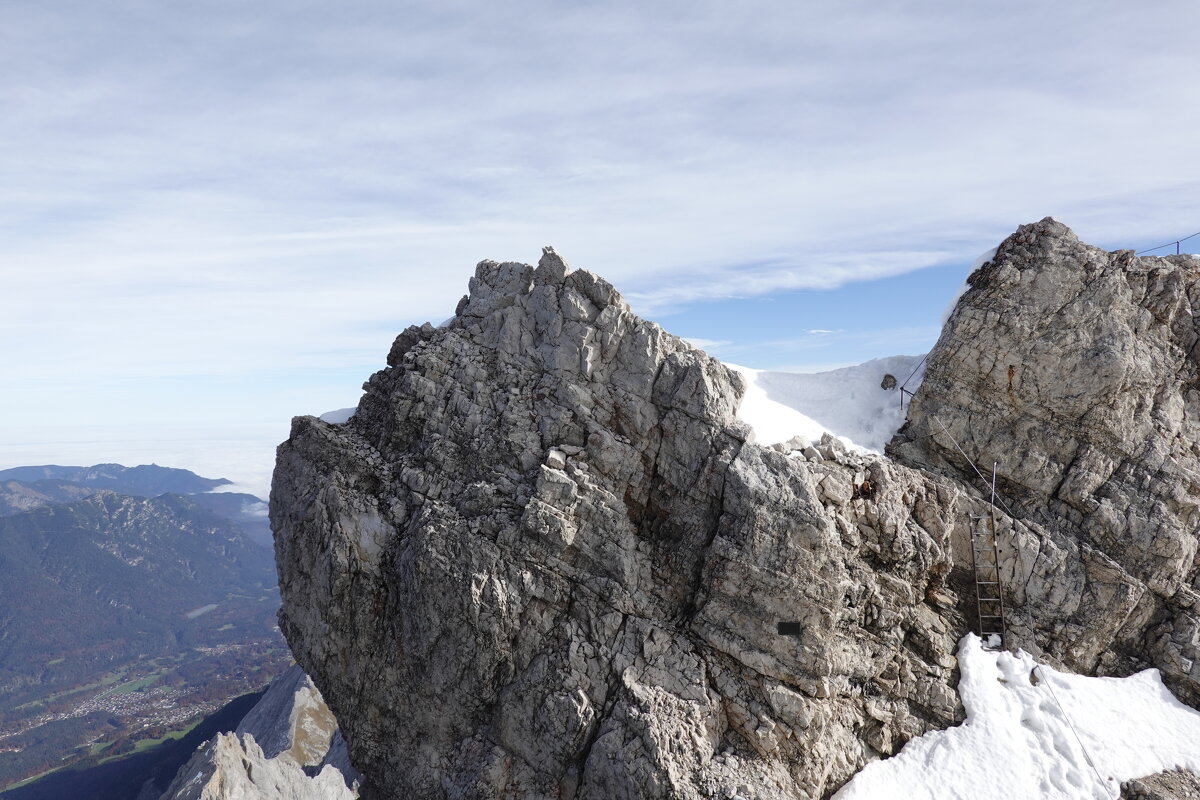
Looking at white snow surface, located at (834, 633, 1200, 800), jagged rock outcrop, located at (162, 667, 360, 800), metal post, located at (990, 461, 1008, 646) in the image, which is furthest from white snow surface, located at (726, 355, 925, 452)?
jagged rock outcrop, located at (162, 667, 360, 800)

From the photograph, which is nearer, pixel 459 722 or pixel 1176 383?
pixel 459 722

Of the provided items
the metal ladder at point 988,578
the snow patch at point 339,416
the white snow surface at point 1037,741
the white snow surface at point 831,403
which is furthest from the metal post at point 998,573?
the snow patch at point 339,416

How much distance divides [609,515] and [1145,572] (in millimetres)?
18900

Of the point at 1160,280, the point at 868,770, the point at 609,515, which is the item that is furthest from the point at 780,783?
the point at 1160,280

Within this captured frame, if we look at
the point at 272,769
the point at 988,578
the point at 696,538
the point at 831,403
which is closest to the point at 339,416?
the point at 696,538

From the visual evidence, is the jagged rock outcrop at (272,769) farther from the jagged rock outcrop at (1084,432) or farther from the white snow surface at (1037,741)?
the jagged rock outcrop at (1084,432)

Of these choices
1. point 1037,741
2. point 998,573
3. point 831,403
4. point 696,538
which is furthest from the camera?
point 831,403

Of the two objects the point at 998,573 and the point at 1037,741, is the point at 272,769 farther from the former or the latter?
the point at 998,573

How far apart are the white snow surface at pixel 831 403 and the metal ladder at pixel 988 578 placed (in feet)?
14.6

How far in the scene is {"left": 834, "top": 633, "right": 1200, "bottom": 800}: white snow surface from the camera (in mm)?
21141

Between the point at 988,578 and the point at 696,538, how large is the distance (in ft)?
35.3

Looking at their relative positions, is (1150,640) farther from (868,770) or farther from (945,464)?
(868,770)

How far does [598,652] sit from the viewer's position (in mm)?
22078

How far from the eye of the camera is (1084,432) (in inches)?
1008
